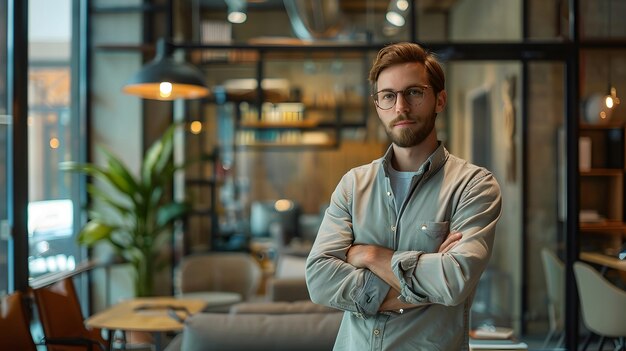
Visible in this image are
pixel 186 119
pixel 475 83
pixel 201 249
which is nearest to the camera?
pixel 475 83

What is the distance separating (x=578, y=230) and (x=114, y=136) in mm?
3950

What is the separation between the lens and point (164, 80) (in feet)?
17.0

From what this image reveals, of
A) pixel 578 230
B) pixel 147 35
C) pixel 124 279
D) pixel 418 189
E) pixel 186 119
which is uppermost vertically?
pixel 147 35

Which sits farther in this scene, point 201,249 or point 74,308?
point 201,249

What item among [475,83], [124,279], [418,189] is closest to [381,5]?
[475,83]

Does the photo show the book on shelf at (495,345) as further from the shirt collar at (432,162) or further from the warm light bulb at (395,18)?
the warm light bulb at (395,18)

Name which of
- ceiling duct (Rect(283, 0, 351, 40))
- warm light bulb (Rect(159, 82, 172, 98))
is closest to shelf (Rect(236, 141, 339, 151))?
ceiling duct (Rect(283, 0, 351, 40))

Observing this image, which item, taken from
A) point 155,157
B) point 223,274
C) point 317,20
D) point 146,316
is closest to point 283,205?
point 223,274

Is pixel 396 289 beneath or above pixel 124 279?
above

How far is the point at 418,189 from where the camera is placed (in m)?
2.30

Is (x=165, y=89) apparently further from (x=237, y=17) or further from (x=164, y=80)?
(x=237, y=17)

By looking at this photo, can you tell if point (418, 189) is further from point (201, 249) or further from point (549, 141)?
point (201, 249)

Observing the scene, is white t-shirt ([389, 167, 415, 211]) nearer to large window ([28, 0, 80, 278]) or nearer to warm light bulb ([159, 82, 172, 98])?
warm light bulb ([159, 82, 172, 98])

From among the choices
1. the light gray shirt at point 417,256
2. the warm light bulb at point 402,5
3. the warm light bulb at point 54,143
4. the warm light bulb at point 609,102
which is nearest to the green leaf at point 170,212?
the warm light bulb at point 54,143
